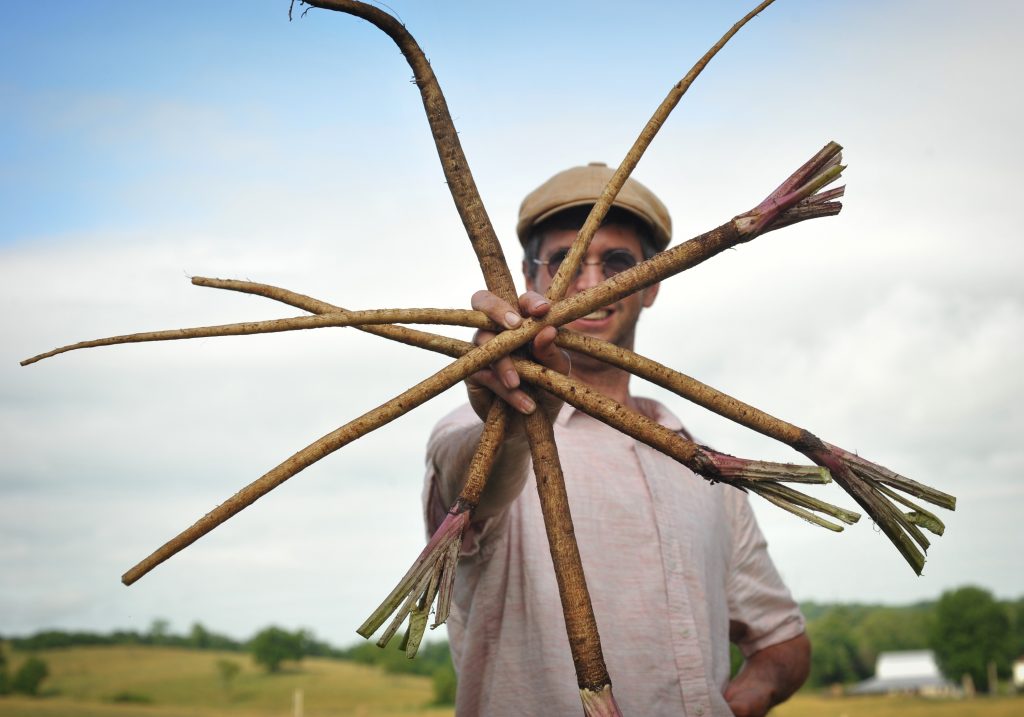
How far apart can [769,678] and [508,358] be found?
95.2 inches

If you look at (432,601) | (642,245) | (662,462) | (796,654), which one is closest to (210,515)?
(432,601)

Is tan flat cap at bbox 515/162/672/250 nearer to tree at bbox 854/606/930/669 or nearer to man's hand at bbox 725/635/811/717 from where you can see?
man's hand at bbox 725/635/811/717

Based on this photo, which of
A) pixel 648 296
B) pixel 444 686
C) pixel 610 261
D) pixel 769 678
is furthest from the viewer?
pixel 444 686

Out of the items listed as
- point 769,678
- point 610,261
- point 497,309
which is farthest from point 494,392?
point 769,678

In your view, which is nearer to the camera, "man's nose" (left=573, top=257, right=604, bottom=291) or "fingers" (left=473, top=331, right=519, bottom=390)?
"fingers" (left=473, top=331, right=519, bottom=390)

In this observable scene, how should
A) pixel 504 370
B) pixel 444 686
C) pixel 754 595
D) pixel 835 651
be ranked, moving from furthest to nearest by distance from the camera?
pixel 835 651
pixel 444 686
pixel 754 595
pixel 504 370

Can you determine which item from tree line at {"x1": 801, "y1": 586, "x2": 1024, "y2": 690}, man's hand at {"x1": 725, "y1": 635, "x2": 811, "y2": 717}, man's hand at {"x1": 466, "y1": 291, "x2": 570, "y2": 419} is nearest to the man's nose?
man's hand at {"x1": 466, "y1": 291, "x2": 570, "y2": 419}

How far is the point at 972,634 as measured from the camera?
82875mm

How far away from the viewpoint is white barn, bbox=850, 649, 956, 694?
3784 inches

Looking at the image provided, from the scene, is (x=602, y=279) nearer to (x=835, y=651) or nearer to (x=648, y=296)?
(x=648, y=296)

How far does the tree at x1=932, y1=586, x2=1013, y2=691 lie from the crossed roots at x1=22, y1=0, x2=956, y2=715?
3639 inches

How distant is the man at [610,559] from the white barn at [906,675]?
10146cm

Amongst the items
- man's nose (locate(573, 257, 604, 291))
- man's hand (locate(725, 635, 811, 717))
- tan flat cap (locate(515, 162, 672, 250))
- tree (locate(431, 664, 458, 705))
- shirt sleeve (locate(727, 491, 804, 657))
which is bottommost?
tree (locate(431, 664, 458, 705))

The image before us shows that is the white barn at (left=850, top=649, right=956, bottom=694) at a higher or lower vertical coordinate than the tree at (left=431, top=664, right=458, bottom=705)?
lower
